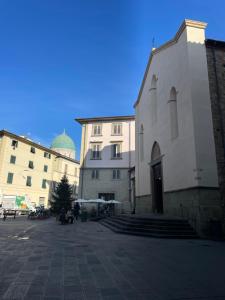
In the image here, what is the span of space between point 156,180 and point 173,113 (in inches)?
229

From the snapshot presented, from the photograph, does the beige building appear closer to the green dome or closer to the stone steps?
the stone steps

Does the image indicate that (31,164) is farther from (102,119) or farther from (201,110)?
(201,110)

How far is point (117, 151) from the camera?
3156 cm

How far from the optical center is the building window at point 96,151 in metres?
31.6

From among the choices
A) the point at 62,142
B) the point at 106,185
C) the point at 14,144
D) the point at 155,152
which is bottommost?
the point at 106,185

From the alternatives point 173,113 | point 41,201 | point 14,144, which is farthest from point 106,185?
point 173,113

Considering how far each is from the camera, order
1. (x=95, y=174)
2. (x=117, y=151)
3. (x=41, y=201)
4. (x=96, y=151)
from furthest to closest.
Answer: (x=41, y=201)
(x=96, y=151)
(x=117, y=151)
(x=95, y=174)

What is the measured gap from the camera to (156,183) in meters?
18.7

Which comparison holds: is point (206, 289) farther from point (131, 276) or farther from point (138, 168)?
point (138, 168)

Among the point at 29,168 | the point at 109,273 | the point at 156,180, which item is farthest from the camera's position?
the point at 29,168

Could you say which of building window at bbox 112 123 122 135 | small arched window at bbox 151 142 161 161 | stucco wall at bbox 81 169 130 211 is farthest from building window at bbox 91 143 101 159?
small arched window at bbox 151 142 161 161

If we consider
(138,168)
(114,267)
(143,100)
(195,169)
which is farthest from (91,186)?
(114,267)

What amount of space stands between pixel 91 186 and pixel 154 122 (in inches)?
586

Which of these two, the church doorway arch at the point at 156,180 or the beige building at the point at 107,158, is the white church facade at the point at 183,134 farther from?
the beige building at the point at 107,158
